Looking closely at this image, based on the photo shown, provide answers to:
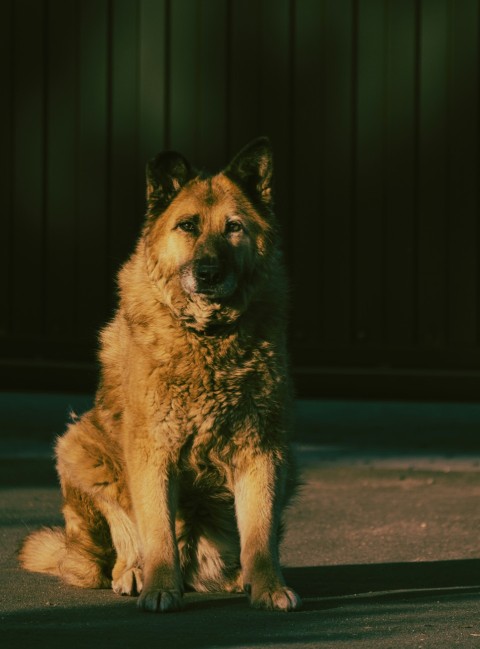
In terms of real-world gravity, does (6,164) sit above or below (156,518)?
below

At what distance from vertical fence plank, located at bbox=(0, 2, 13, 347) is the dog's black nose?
731cm

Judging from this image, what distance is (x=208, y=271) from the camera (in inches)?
236

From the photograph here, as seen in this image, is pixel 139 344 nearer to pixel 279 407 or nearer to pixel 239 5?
pixel 279 407

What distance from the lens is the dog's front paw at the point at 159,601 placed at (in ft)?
19.0

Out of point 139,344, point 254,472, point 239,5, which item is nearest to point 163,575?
point 254,472

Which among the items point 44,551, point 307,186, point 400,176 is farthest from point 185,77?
point 44,551

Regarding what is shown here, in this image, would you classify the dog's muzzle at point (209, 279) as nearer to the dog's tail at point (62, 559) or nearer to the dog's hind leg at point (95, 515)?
the dog's hind leg at point (95, 515)

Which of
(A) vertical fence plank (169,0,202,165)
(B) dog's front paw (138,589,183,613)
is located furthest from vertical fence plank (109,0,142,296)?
(B) dog's front paw (138,589,183,613)

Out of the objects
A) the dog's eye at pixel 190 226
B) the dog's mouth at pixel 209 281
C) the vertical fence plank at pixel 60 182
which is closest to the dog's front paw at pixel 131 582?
the dog's mouth at pixel 209 281

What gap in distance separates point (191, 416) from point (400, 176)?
684 cm

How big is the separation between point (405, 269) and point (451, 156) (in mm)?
958

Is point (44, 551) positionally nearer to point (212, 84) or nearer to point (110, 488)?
point (110, 488)

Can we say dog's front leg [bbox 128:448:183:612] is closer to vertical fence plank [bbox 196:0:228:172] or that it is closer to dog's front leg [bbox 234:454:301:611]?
dog's front leg [bbox 234:454:301:611]

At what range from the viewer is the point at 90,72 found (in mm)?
13000
